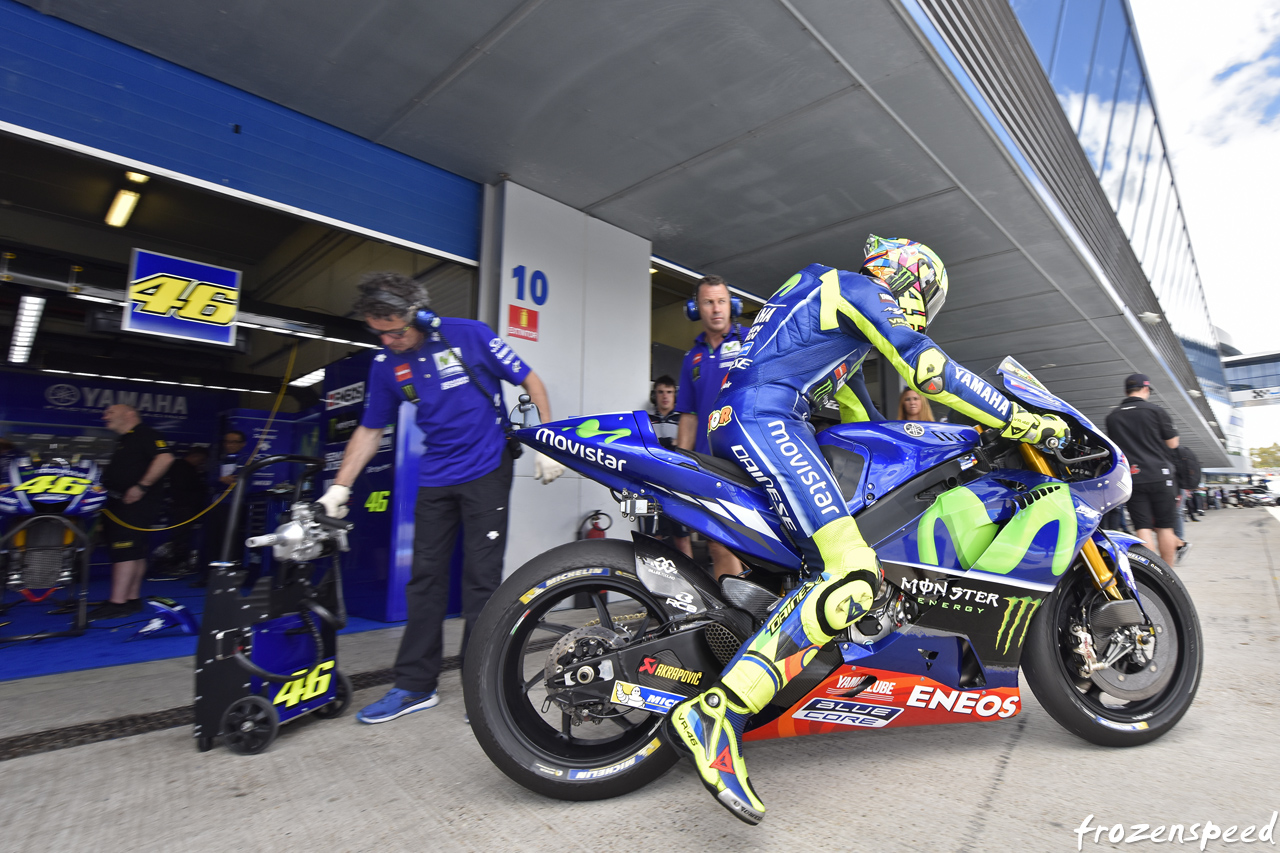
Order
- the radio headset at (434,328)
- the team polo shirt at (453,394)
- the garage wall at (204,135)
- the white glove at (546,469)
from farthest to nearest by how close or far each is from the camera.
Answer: the garage wall at (204,135)
the team polo shirt at (453,394)
the radio headset at (434,328)
the white glove at (546,469)

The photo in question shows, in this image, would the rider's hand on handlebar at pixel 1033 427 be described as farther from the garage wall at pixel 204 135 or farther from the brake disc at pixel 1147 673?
the garage wall at pixel 204 135

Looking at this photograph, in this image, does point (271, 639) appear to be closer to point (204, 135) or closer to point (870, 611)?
point (870, 611)

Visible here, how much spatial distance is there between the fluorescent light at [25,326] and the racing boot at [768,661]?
7.90m

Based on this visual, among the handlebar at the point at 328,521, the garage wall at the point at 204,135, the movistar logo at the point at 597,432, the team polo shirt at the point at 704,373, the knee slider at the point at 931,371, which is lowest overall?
the handlebar at the point at 328,521

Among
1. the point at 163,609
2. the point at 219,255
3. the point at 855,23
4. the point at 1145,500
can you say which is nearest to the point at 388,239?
the point at 163,609

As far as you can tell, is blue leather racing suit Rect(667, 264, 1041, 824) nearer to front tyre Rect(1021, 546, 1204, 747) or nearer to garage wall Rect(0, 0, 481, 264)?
front tyre Rect(1021, 546, 1204, 747)

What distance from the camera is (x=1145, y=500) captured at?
571 cm

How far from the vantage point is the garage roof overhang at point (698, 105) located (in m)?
3.44

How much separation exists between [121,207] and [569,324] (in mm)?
6028

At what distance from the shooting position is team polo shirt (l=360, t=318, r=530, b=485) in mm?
2643

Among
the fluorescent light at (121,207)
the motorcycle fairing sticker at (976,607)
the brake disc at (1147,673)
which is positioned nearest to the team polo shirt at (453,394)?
the motorcycle fairing sticker at (976,607)

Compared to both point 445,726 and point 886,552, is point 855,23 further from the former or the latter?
point 445,726

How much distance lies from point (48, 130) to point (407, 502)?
114 inches

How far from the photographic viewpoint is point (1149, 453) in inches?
217
